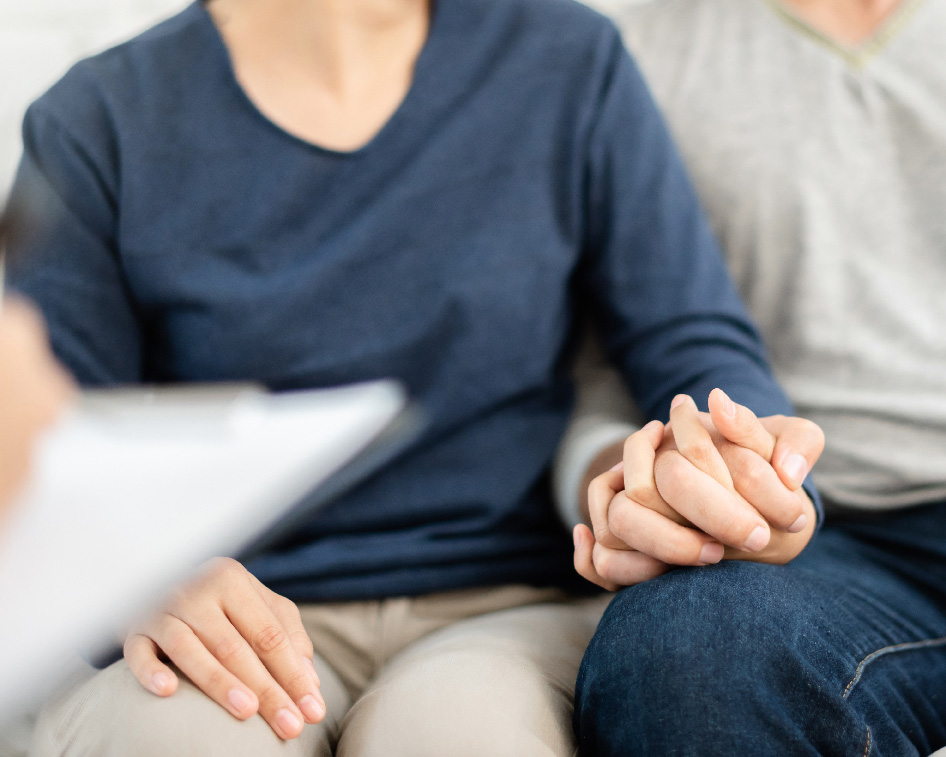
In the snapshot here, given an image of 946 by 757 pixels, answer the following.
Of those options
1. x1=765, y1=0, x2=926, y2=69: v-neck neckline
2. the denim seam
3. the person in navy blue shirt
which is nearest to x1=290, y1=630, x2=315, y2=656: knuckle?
the person in navy blue shirt

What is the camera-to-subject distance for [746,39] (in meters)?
0.57

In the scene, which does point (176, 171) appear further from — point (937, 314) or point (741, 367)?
point (937, 314)

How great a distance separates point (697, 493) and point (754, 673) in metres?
0.08

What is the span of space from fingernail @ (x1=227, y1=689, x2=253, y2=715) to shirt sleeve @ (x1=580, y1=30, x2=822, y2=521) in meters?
0.28

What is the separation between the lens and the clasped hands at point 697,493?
31cm

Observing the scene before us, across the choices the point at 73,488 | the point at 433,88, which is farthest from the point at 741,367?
the point at 73,488

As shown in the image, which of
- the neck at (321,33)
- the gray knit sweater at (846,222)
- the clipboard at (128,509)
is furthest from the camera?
the gray knit sweater at (846,222)

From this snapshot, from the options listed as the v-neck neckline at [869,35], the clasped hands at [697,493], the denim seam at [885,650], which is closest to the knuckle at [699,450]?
the clasped hands at [697,493]

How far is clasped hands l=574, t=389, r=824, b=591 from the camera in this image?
312 mm

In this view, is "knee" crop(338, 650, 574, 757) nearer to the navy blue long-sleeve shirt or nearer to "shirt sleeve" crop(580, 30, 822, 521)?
the navy blue long-sleeve shirt

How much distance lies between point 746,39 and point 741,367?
0.30 metres

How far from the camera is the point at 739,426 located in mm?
309

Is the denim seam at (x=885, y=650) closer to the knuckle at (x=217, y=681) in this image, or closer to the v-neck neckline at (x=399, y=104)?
the knuckle at (x=217, y=681)

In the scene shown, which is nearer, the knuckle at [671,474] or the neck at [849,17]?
the knuckle at [671,474]
